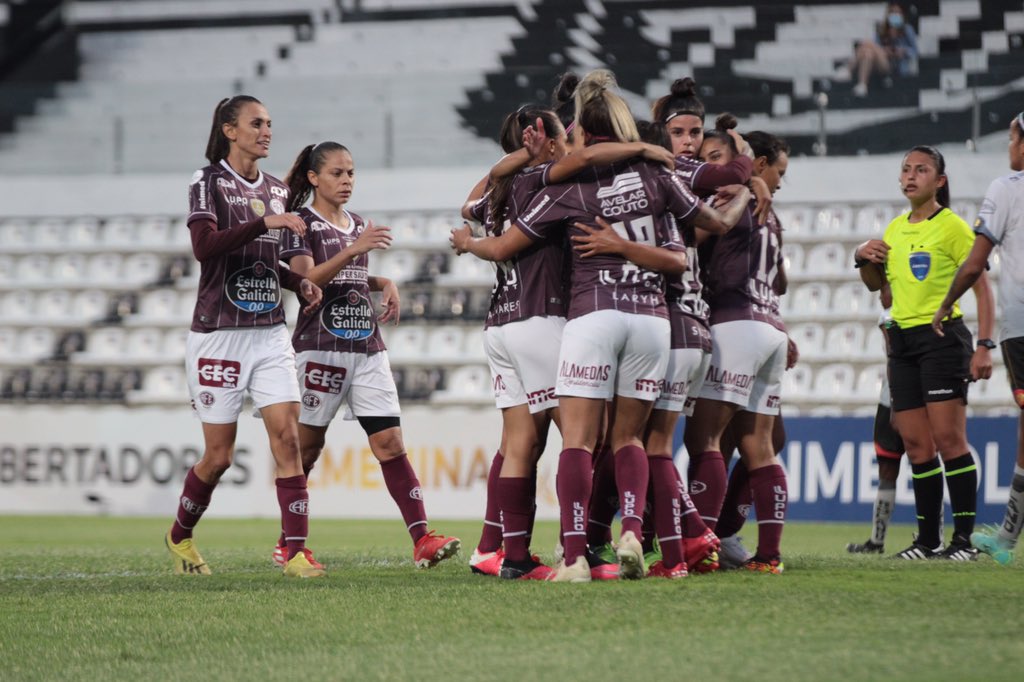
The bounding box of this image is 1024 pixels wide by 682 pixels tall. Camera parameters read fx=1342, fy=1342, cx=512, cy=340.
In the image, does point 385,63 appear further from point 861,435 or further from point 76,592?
point 76,592

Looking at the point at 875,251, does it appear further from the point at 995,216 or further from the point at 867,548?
the point at 867,548

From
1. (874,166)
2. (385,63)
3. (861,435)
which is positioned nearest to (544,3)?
(385,63)

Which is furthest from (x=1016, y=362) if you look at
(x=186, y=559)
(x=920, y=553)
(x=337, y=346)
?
(x=186, y=559)

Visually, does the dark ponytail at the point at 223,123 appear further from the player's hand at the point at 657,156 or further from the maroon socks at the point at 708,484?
the maroon socks at the point at 708,484

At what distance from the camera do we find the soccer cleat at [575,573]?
483 centimetres

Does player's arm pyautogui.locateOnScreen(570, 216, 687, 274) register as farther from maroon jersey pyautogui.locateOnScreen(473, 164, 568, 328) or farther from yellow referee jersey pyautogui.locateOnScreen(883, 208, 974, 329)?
yellow referee jersey pyautogui.locateOnScreen(883, 208, 974, 329)

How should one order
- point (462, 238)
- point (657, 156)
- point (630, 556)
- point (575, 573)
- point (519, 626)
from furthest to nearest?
point (462, 238), point (657, 156), point (575, 573), point (630, 556), point (519, 626)

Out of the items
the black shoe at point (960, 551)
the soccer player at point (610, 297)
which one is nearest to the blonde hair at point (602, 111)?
the soccer player at point (610, 297)

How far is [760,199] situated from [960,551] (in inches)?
78.2

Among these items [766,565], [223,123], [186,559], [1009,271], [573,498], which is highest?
[223,123]

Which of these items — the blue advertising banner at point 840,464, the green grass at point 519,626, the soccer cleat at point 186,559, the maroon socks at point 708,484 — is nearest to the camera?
the green grass at point 519,626

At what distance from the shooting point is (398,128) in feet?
53.1

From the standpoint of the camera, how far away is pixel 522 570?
528 cm

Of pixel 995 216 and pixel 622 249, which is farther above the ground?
pixel 995 216
